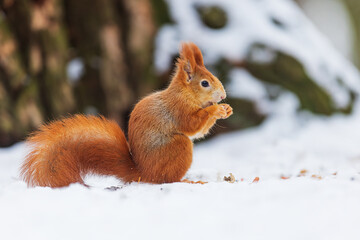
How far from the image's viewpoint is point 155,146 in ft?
5.13

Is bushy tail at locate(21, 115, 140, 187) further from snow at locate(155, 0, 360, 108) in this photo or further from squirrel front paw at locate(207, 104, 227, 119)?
snow at locate(155, 0, 360, 108)

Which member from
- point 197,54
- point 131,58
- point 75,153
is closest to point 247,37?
point 131,58

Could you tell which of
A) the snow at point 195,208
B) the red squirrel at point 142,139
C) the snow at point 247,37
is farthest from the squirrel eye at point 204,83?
the snow at point 247,37

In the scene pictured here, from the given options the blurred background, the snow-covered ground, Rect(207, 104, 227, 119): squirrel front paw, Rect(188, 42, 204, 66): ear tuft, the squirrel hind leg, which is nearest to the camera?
the snow-covered ground

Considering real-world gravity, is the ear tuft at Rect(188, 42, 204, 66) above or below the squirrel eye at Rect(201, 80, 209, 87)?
above

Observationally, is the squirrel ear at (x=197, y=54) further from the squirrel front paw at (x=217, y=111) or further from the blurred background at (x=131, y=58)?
the blurred background at (x=131, y=58)

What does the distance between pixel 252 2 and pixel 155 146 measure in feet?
8.40

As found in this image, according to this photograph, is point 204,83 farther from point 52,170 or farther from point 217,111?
point 52,170

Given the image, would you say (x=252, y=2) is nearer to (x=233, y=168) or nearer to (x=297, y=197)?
(x=233, y=168)

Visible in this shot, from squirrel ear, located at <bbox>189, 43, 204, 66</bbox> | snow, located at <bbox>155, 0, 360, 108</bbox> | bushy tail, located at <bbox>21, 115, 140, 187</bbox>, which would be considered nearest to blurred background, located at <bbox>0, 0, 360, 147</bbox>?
snow, located at <bbox>155, 0, 360, 108</bbox>

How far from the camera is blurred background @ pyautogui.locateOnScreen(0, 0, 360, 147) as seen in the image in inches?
123

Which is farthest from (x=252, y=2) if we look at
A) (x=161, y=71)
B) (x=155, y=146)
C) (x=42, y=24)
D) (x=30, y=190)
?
(x=30, y=190)

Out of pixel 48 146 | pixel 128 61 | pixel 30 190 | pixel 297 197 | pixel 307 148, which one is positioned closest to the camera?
pixel 297 197

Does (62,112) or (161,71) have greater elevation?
(161,71)
